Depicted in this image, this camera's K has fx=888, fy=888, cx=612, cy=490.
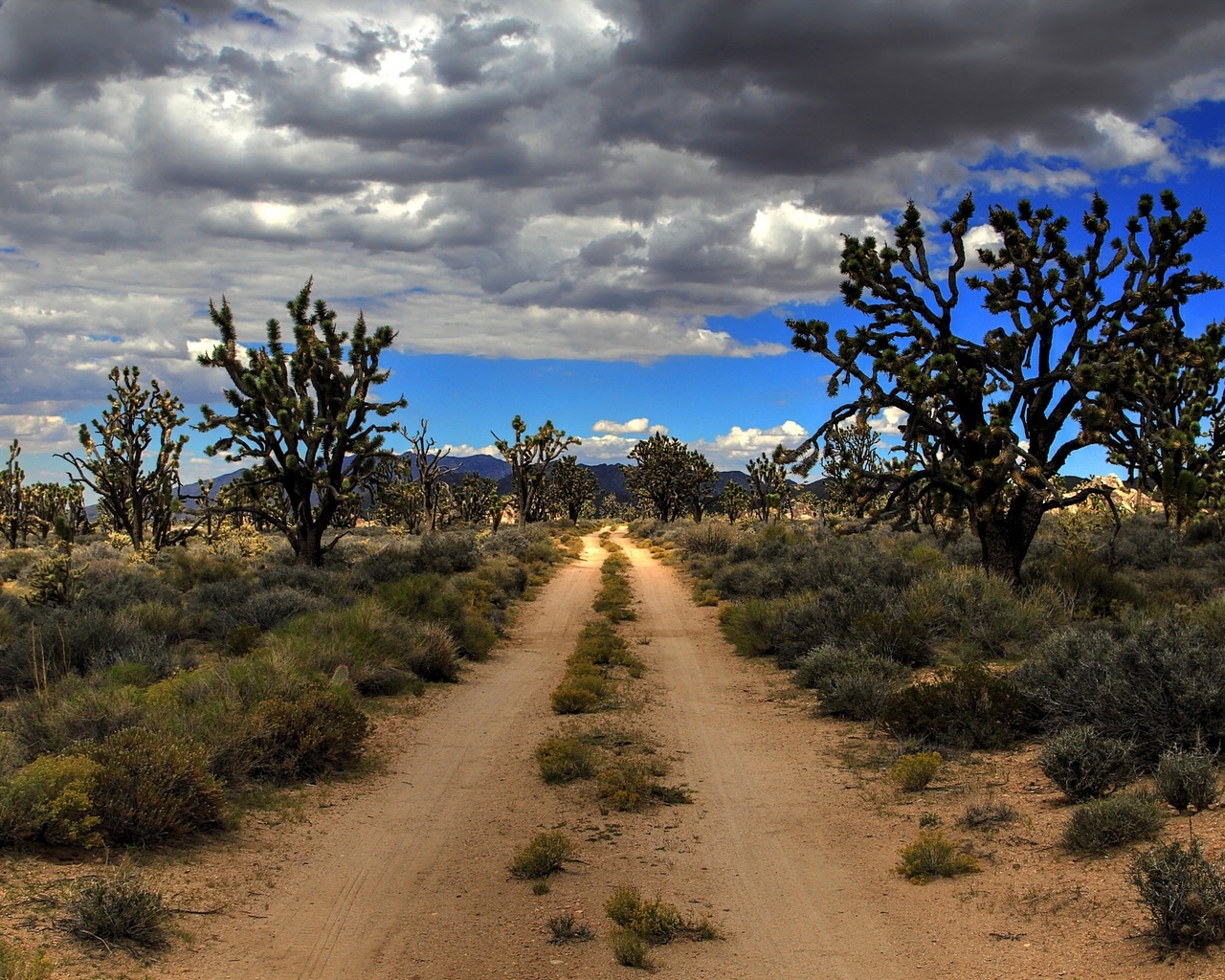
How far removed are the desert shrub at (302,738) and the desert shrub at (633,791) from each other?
269 cm

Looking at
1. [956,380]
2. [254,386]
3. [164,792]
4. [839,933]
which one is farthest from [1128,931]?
[254,386]

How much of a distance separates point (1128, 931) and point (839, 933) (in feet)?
5.43

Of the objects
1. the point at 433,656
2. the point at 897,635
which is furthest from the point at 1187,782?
the point at 433,656

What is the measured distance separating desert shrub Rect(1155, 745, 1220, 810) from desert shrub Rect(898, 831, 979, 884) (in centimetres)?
147

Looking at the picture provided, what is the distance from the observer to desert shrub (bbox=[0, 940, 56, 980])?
4316 millimetres

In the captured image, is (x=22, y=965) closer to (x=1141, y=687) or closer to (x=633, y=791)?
(x=633, y=791)

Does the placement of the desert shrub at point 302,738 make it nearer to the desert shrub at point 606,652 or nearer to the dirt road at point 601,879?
the dirt road at point 601,879

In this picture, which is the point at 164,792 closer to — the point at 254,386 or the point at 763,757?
the point at 763,757

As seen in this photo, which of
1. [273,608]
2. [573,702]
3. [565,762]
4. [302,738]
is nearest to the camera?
[302,738]

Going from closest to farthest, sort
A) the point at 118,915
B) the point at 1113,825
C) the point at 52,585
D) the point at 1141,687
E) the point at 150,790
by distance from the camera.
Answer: the point at 118,915, the point at 1113,825, the point at 150,790, the point at 1141,687, the point at 52,585

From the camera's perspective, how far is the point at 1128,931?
506cm

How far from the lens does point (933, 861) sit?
6453 mm

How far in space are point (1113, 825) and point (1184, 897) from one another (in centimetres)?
137

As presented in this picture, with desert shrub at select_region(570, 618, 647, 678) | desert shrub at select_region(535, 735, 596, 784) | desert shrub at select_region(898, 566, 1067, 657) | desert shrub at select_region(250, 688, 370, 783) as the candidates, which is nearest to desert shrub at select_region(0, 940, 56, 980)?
desert shrub at select_region(250, 688, 370, 783)
